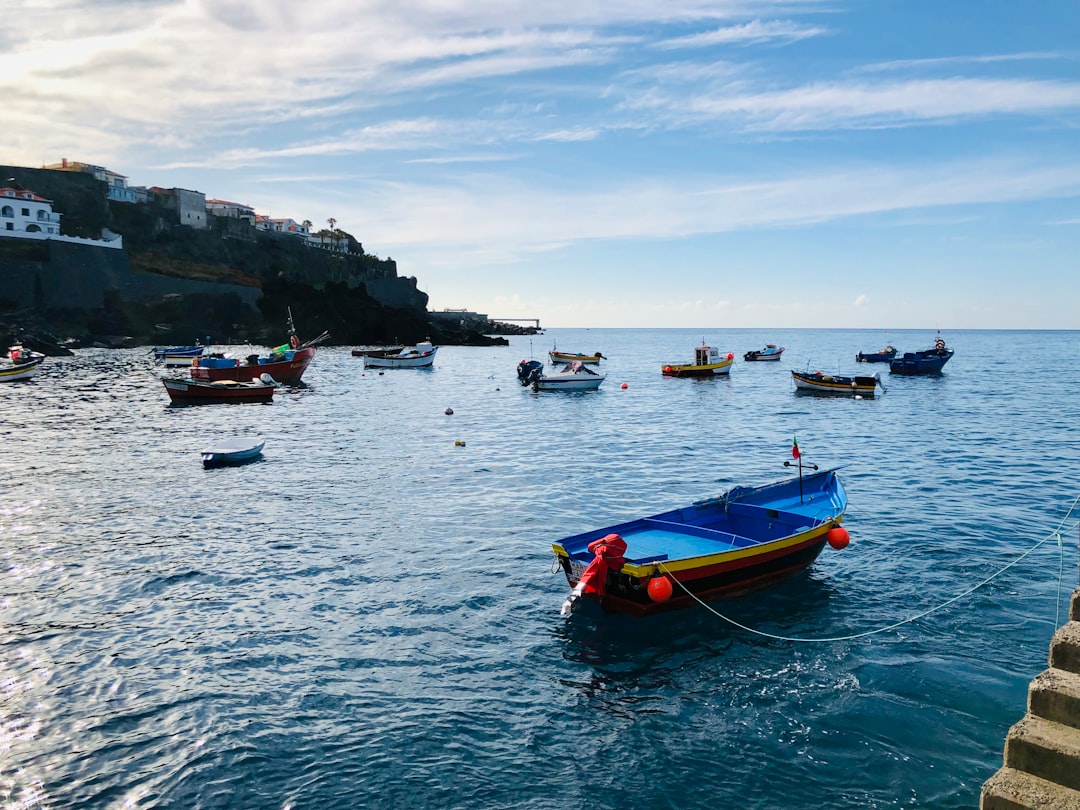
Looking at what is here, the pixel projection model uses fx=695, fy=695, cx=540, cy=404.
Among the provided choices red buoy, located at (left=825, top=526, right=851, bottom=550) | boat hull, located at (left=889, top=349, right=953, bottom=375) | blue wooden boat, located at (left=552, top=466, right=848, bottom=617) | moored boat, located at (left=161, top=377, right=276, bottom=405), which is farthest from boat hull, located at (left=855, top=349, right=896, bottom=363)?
red buoy, located at (left=825, top=526, right=851, bottom=550)

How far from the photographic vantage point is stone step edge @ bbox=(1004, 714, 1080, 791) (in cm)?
577

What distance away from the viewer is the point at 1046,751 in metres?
5.87

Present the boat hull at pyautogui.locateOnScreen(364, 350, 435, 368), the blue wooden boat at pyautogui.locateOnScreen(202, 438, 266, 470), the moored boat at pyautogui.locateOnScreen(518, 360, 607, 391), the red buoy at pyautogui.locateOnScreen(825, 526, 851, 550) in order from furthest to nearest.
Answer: the boat hull at pyautogui.locateOnScreen(364, 350, 435, 368), the moored boat at pyautogui.locateOnScreen(518, 360, 607, 391), the blue wooden boat at pyautogui.locateOnScreen(202, 438, 266, 470), the red buoy at pyautogui.locateOnScreen(825, 526, 851, 550)

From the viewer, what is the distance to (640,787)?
31.6ft

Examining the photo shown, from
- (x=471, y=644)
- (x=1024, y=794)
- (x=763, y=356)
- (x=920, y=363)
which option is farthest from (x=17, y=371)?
(x=763, y=356)

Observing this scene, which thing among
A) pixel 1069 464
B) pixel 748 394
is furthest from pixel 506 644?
pixel 748 394

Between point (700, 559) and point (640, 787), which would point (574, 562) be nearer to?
point (700, 559)

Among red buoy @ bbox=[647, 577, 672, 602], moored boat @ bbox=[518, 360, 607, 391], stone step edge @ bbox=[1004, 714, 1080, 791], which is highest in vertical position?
moored boat @ bbox=[518, 360, 607, 391]

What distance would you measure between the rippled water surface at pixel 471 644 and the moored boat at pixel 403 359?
58356 mm

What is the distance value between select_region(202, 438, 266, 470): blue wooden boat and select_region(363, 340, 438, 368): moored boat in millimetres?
57458

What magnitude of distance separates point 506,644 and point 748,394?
5569 centimetres

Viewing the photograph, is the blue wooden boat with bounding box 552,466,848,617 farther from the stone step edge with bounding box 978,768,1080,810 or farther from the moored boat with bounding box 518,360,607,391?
the moored boat with bounding box 518,360,607,391

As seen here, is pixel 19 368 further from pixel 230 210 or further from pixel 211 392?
pixel 230 210

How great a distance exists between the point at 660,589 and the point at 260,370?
53.8 m
